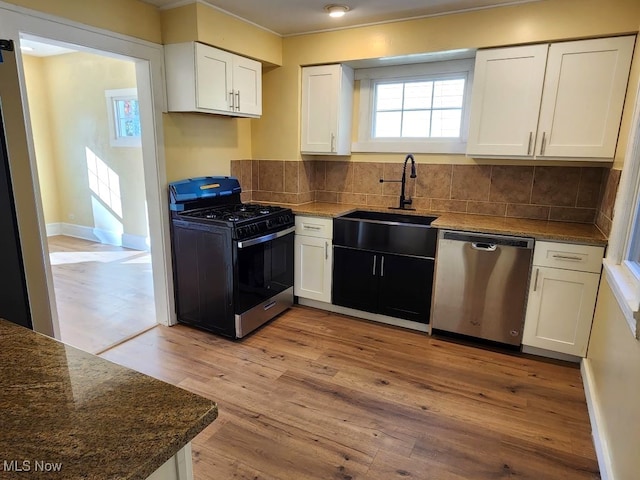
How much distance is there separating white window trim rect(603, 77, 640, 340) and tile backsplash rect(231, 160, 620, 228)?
0.30 m

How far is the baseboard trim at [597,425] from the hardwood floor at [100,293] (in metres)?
3.05

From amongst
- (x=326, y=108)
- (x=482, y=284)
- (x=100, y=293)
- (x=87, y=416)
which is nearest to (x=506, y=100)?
(x=482, y=284)

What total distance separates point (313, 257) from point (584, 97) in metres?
2.30

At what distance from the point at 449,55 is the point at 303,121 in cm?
133

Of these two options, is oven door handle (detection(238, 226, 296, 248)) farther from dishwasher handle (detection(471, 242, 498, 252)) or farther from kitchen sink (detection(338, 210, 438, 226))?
dishwasher handle (detection(471, 242, 498, 252))

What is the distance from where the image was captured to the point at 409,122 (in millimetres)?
3555

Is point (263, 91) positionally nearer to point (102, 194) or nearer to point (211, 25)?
point (211, 25)

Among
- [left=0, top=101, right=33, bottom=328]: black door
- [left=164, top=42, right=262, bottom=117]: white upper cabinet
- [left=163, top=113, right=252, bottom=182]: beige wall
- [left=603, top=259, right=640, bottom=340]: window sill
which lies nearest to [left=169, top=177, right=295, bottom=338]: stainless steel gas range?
[left=163, top=113, right=252, bottom=182]: beige wall

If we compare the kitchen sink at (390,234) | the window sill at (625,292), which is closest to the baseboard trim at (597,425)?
the window sill at (625,292)

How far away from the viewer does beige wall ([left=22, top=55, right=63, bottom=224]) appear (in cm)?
549

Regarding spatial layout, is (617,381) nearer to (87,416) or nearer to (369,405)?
(369,405)

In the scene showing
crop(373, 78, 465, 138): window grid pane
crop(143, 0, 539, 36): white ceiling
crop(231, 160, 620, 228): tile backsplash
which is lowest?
crop(231, 160, 620, 228): tile backsplash

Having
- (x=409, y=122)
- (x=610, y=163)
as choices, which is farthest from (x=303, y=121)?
(x=610, y=163)

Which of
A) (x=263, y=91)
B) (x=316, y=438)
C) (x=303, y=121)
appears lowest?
(x=316, y=438)
